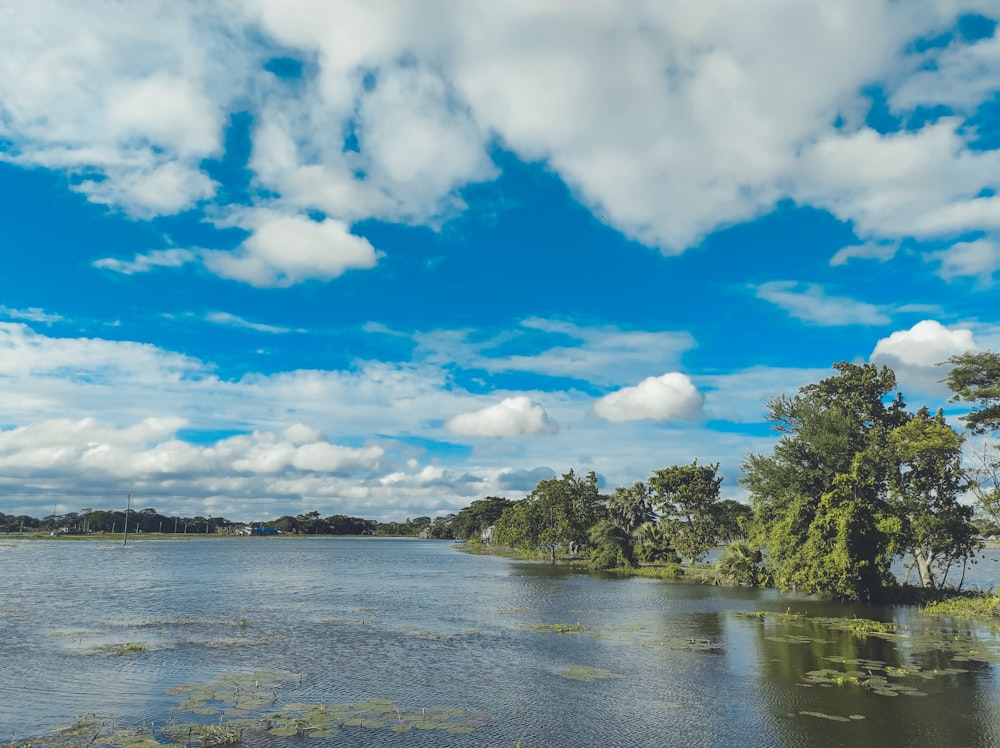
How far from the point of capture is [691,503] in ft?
271

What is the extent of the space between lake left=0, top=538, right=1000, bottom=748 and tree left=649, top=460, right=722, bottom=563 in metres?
29.3

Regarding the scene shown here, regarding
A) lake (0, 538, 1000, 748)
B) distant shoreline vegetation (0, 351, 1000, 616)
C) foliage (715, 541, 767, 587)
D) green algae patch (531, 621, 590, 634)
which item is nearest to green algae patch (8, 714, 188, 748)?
lake (0, 538, 1000, 748)

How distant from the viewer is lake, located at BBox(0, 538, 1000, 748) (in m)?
20.5

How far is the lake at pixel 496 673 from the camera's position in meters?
20.5

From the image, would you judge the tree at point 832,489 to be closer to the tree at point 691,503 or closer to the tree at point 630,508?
the tree at point 691,503

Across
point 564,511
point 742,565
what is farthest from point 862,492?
point 564,511

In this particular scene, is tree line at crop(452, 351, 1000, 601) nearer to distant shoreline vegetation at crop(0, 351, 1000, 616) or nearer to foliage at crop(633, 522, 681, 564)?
distant shoreline vegetation at crop(0, 351, 1000, 616)

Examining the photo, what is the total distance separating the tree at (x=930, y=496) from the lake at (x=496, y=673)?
703 cm

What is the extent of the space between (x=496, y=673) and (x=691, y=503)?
59.2 m

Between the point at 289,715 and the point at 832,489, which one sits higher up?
the point at 832,489

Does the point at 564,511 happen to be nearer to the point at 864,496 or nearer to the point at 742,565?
the point at 742,565

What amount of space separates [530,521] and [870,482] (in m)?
72.1

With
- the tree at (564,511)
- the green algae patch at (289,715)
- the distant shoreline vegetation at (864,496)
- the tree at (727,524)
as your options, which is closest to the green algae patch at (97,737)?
the green algae patch at (289,715)

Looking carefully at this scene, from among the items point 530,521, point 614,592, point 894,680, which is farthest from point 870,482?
point 530,521
